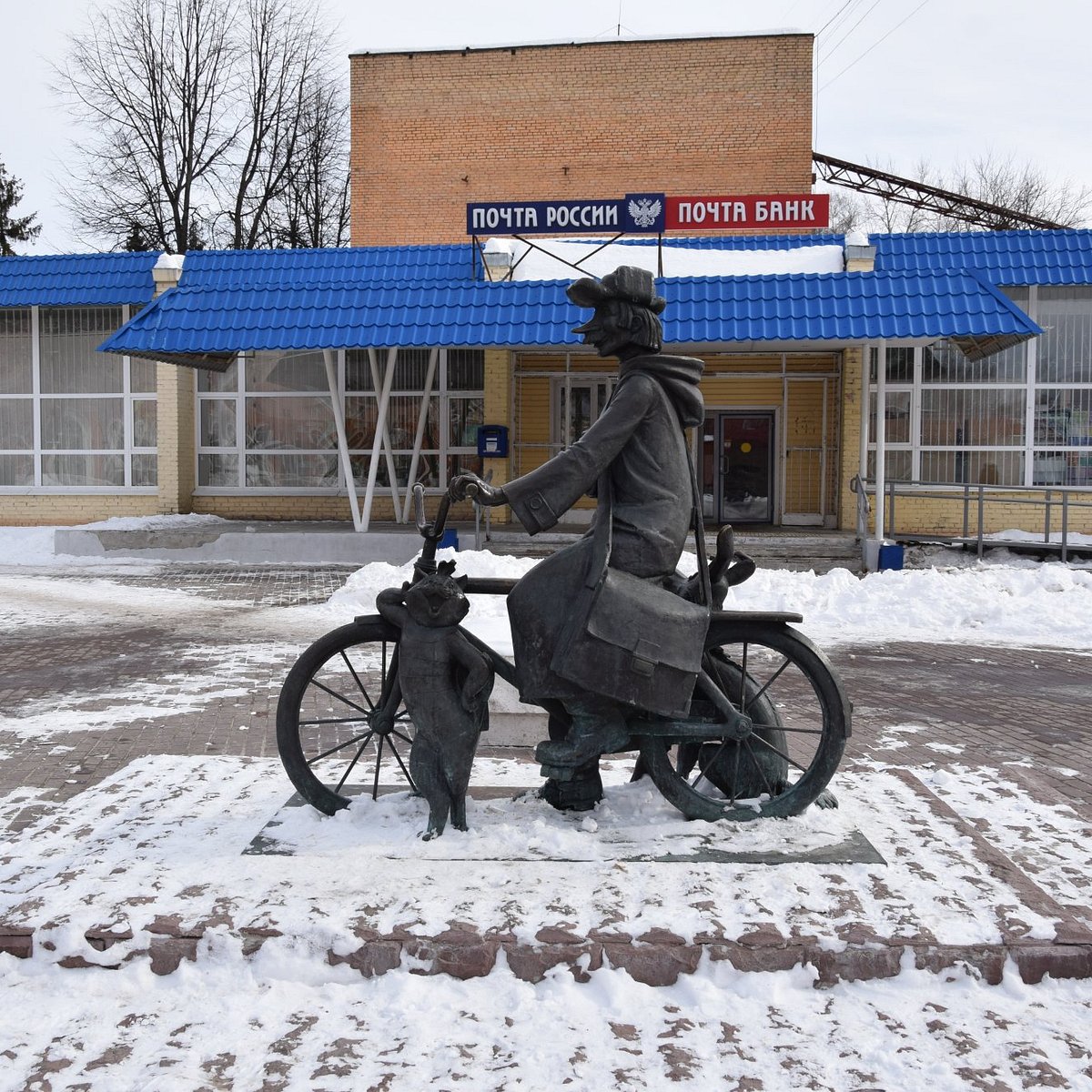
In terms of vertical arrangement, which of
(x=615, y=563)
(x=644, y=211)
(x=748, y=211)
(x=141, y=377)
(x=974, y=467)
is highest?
(x=748, y=211)

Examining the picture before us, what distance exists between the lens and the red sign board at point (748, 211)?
61.7 feet

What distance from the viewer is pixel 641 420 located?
4.33 meters

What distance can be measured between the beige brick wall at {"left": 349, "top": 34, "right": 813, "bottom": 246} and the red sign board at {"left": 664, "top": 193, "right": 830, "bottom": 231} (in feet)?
21.0

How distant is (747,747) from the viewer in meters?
4.51

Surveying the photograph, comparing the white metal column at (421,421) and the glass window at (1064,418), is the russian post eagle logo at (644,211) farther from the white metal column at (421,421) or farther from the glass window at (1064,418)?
the glass window at (1064,418)

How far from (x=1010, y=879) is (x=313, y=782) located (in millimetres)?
2585

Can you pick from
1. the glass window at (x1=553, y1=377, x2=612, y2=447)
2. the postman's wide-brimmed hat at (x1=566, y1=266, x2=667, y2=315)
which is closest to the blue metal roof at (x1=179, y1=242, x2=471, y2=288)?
the glass window at (x1=553, y1=377, x2=612, y2=447)

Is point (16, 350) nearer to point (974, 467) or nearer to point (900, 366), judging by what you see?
point (900, 366)

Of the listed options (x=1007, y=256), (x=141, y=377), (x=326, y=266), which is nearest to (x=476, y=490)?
(x=326, y=266)

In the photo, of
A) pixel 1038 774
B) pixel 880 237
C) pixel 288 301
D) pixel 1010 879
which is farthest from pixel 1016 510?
pixel 1010 879

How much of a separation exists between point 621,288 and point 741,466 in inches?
646

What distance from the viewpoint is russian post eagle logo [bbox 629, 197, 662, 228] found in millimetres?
17344

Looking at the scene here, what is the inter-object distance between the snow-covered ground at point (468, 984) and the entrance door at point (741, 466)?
1541 cm

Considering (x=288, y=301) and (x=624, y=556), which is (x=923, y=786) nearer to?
(x=624, y=556)
